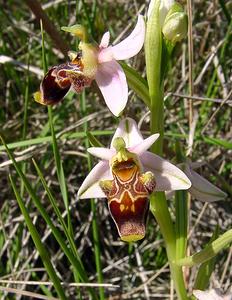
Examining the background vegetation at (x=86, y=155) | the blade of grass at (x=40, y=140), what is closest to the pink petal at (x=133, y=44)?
the blade of grass at (x=40, y=140)

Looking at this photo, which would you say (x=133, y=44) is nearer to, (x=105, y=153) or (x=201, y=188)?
(x=105, y=153)

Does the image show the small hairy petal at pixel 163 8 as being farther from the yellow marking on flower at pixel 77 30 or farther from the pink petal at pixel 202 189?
the pink petal at pixel 202 189

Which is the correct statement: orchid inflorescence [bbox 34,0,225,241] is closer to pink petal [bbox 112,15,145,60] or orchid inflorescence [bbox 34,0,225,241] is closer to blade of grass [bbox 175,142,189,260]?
pink petal [bbox 112,15,145,60]

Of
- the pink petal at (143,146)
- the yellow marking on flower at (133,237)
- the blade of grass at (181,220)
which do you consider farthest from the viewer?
the blade of grass at (181,220)

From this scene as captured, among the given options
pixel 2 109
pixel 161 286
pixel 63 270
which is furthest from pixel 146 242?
pixel 2 109

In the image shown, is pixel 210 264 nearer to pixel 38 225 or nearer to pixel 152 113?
pixel 152 113

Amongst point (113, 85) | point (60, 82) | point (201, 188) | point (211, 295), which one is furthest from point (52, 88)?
point (211, 295)

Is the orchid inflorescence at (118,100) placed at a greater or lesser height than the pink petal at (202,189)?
greater
